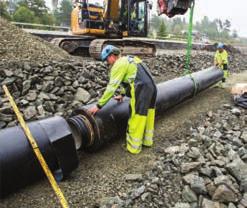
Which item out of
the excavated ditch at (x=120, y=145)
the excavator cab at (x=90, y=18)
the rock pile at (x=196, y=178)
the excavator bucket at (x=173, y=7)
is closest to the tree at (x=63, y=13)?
the excavator cab at (x=90, y=18)

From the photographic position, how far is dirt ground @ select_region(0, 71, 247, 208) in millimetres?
3348

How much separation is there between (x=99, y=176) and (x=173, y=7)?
7.00m

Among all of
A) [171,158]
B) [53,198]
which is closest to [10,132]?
[53,198]

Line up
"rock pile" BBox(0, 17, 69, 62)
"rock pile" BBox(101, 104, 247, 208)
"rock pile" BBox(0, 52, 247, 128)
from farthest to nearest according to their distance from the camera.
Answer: "rock pile" BBox(0, 17, 69, 62), "rock pile" BBox(0, 52, 247, 128), "rock pile" BBox(101, 104, 247, 208)

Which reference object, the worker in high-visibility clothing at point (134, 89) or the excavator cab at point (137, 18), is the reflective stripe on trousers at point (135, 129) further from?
the excavator cab at point (137, 18)

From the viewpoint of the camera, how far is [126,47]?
12.4 m

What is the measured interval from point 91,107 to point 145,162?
1125mm

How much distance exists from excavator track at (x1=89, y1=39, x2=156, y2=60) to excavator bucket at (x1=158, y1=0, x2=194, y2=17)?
2.65 metres

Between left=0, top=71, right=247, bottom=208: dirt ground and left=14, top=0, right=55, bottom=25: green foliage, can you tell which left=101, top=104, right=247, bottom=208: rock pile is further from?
left=14, top=0, right=55, bottom=25: green foliage

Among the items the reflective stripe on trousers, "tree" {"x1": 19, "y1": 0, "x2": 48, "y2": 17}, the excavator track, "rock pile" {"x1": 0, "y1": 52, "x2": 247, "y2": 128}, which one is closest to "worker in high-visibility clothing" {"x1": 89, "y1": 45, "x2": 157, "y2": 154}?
the reflective stripe on trousers

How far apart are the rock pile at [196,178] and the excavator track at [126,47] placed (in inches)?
281

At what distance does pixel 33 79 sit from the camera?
6.42 meters

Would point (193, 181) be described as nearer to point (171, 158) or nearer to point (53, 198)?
point (171, 158)

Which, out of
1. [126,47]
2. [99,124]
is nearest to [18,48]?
[99,124]
